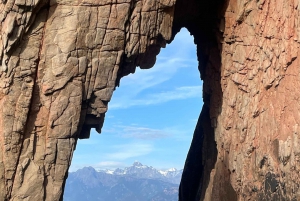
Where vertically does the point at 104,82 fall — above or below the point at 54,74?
below

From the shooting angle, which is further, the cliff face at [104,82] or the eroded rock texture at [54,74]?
the cliff face at [104,82]

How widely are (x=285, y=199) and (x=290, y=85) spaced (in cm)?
545

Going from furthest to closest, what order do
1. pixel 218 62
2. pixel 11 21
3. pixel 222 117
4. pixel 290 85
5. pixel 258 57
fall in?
pixel 218 62, pixel 222 117, pixel 258 57, pixel 290 85, pixel 11 21

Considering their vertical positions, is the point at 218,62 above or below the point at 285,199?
above

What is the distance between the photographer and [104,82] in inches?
841

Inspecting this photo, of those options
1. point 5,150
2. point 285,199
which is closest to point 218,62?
point 285,199

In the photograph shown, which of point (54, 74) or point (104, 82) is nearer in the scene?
point (54, 74)

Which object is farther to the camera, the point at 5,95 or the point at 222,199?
the point at 222,199

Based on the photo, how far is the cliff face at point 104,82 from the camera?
1933 centimetres

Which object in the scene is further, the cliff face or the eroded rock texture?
the cliff face

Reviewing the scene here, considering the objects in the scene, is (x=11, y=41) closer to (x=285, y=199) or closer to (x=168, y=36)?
(x=168, y=36)

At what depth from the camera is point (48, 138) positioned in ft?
65.6

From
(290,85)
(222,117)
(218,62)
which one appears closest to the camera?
(290,85)

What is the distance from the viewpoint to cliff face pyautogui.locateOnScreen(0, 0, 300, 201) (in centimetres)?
1933
